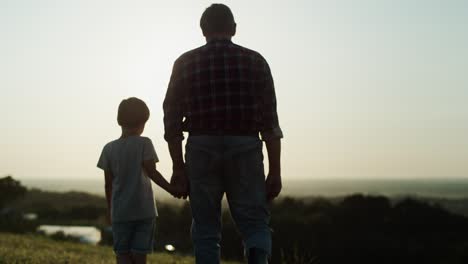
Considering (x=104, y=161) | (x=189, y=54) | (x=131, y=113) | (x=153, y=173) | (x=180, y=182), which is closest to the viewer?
(x=180, y=182)

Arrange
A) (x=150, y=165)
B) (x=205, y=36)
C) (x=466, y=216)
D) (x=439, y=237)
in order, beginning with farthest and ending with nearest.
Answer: (x=466, y=216), (x=439, y=237), (x=150, y=165), (x=205, y=36)

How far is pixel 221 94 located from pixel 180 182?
61 centimetres

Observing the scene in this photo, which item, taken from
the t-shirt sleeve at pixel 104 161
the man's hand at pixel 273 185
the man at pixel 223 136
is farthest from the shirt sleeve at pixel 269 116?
the t-shirt sleeve at pixel 104 161

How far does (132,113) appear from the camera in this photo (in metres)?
4.59

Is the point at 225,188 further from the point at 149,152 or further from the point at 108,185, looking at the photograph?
the point at 108,185

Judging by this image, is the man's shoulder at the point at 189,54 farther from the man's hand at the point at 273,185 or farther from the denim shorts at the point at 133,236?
the denim shorts at the point at 133,236

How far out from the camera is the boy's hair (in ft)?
15.1

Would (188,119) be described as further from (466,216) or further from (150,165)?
(466,216)

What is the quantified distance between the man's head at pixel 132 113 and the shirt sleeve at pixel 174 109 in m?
0.91

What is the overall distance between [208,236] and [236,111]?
31.7 inches

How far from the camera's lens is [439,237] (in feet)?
113

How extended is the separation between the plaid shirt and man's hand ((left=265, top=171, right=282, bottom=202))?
0.79 ft

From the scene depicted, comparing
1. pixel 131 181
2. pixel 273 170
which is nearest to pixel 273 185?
pixel 273 170

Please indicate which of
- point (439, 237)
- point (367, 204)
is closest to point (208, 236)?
point (439, 237)
